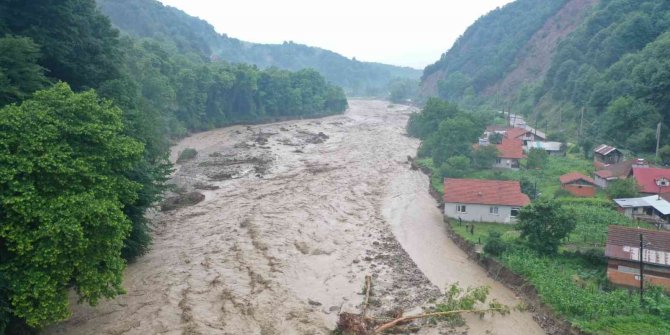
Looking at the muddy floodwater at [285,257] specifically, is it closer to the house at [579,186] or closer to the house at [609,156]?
the house at [579,186]

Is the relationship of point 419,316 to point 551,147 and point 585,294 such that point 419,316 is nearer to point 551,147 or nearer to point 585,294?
point 585,294

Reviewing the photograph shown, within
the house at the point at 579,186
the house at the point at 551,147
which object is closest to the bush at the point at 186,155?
the house at the point at 579,186

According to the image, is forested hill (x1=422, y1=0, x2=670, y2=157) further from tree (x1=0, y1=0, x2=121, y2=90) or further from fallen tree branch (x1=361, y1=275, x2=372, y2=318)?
tree (x1=0, y1=0, x2=121, y2=90)

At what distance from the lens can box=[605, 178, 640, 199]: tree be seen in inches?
1275

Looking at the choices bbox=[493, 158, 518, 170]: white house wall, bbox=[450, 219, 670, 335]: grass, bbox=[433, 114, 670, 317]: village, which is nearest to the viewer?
bbox=[450, 219, 670, 335]: grass

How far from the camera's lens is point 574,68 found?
246 feet

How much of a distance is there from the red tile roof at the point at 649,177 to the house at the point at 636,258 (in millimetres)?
13365

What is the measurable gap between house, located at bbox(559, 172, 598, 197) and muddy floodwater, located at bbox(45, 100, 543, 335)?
10426 millimetres

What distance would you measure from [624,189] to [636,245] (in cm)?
1283

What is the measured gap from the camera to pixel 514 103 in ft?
305

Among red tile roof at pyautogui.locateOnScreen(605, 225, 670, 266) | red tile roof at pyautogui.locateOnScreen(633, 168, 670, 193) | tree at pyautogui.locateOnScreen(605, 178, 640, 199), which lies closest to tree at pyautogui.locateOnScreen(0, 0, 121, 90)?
red tile roof at pyautogui.locateOnScreen(605, 225, 670, 266)

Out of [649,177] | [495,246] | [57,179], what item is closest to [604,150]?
[649,177]

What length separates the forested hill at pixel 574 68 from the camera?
4750cm

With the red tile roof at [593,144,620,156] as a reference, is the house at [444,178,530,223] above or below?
below
